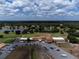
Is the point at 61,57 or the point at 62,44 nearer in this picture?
the point at 61,57

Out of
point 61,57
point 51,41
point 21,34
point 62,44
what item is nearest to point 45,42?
point 51,41

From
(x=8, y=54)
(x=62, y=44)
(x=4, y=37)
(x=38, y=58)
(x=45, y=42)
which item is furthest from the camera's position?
(x=4, y=37)

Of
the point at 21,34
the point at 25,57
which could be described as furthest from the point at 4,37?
the point at 25,57

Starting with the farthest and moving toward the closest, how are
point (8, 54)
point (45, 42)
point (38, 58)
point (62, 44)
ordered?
point (45, 42) < point (62, 44) < point (8, 54) < point (38, 58)

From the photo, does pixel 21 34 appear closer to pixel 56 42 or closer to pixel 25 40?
pixel 25 40

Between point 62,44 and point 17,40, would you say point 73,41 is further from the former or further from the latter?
point 17,40

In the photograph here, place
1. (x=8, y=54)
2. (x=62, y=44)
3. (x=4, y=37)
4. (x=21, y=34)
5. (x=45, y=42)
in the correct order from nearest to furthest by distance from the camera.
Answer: (x=8, y=54) < (x=62, y=44) < (x=45, y=42) < (x=4, y=37) < (x=21, y=34)

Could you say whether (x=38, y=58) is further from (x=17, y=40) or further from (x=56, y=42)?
(x=17, y=40)

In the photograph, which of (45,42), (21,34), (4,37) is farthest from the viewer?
(21,34)
